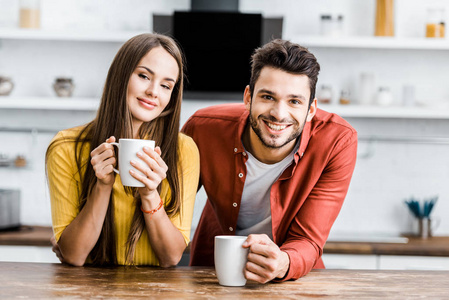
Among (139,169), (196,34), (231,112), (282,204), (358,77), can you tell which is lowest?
(282,204)

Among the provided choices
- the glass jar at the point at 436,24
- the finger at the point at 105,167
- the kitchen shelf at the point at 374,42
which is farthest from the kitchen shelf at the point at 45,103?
the glass jar at the point at 436,24

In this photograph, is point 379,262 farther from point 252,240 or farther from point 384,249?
point 252,240

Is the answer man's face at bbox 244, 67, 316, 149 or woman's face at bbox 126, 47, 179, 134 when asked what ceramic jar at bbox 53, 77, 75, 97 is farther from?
man's face at bbox 244, 67, 316, 149

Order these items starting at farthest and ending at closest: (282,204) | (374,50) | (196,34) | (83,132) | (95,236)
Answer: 1. (374,50)
2. (196,34)
3. (282,204)
4. (83,132)
5. (95,236)

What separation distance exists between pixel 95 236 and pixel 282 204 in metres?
0.61

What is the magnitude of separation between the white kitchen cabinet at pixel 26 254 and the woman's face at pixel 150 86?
1635 mm

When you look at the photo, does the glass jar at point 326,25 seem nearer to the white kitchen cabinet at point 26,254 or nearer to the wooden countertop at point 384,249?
the wooden countertop at point 384,249

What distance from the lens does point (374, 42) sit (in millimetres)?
3273

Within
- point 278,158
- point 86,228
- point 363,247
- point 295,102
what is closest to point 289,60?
point 295,102

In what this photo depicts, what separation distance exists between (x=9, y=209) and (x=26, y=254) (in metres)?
0.35

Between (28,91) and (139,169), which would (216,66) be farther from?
(139,169)

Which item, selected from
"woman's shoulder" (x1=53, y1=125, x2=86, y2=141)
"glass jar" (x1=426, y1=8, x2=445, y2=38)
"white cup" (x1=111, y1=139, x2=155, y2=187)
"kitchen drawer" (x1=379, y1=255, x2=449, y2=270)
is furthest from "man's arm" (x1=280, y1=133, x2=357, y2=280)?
"glass jar" (x1=426, y1=8, x2=445, y2=38)

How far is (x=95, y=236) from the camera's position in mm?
1512

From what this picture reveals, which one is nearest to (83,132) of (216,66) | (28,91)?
(216,66)
